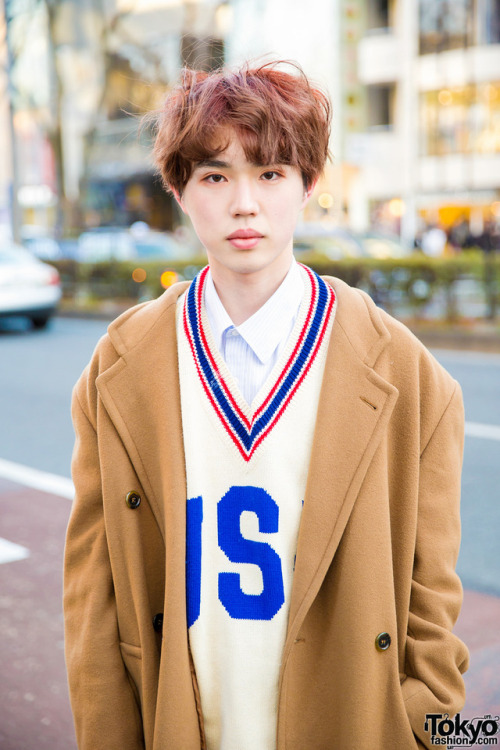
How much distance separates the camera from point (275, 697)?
1678 mm

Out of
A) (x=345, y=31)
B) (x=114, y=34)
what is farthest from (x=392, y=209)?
(x=114, y=34)

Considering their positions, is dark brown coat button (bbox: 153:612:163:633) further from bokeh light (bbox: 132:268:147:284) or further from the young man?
bokeh light (bbox: 132:268:147:284)

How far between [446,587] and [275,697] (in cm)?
40

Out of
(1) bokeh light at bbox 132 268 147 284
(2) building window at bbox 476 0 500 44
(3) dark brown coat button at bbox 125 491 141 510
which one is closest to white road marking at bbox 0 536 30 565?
(3) dark brown coat button at bbox 125 491 141 510

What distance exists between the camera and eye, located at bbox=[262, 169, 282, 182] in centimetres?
159

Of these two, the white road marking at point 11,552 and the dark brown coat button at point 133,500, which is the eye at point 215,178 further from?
the white road marking at point 11,552

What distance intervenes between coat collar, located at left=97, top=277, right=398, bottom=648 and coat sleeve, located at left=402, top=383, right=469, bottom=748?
0.16m

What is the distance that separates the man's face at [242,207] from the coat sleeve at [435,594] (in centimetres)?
48

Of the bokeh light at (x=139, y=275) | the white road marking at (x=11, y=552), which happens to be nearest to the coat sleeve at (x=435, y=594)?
the white road marking at (x=11, y=552)

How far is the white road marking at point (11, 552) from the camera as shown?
14.6 ft

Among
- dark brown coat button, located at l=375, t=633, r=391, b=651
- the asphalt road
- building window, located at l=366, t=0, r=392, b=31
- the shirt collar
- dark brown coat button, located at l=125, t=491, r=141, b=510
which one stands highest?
building window, located at l=366, t=0, r=392, b=31

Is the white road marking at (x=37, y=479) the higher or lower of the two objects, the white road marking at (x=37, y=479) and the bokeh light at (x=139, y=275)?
the lower

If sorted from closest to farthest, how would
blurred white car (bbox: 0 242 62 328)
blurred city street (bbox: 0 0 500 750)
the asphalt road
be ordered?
blurred city street (bbox: 0 0 500 750)
the asphalt road
blurred white car (bbox: 0 242 62 328)

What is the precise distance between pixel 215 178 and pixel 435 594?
904mm
